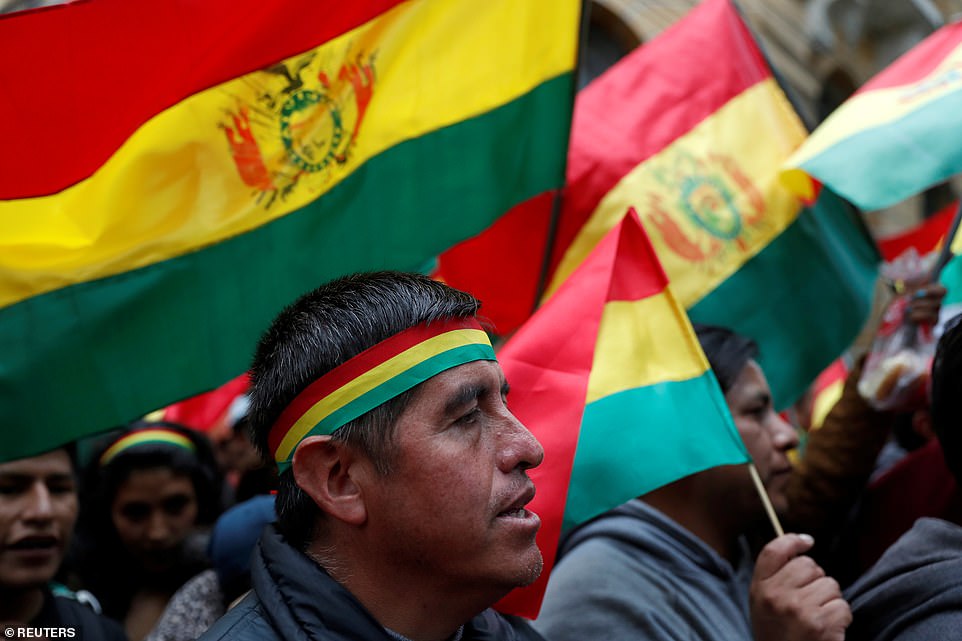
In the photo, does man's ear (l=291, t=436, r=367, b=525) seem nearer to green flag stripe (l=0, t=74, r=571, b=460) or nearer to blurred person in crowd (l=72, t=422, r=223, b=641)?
green flag stripe (l=0, t=74, r=571, b=460)

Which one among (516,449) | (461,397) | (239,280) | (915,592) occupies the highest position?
(239,280)

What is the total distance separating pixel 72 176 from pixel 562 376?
127 centimetres

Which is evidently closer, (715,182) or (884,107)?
(884,107)

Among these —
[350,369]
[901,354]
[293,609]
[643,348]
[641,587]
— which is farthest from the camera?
[901,354]

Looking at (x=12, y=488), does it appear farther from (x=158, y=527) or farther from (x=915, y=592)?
(x=915, y=592)

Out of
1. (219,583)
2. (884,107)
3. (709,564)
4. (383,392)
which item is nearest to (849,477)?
(709,564)

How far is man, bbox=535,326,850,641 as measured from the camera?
7.00 ft

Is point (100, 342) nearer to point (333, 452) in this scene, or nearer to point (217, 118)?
point (217, 118)

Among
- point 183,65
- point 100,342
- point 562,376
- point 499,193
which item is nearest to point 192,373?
point 100,342

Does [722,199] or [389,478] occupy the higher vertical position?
[389,478]

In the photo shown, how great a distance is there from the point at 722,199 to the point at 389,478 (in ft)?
8.32

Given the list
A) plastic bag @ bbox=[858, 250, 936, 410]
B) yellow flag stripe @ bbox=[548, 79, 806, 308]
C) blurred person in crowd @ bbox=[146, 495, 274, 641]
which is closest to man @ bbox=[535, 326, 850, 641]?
plastic bag @ bbox=[858, 250, 936, 410]

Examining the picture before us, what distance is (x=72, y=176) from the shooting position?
250 centimetres

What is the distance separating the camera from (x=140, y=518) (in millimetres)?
3811
